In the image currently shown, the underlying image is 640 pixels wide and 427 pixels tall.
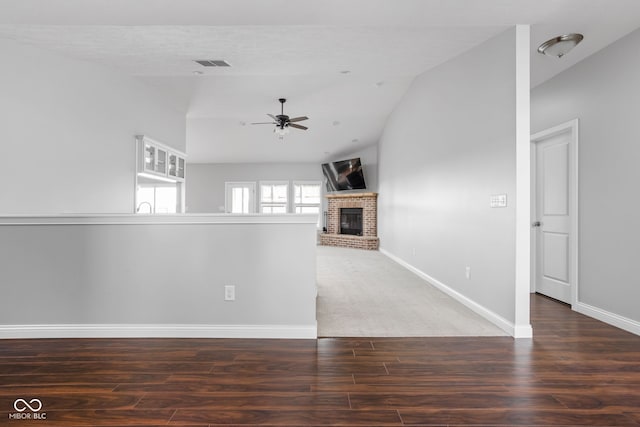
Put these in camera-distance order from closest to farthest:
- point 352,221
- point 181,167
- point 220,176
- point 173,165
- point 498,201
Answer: point 498,201 < point 173,165 < point 181,167 < point 352,221 < point 220,176

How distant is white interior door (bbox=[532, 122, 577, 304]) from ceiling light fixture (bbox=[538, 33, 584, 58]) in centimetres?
92

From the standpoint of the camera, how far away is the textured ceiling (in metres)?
2.58

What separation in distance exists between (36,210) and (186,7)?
230 centimetres

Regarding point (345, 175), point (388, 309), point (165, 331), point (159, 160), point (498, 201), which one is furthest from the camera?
point (345, 175)

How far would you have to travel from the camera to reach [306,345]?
2.61 m

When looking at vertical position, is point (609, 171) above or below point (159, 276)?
above

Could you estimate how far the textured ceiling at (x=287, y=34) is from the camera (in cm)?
258

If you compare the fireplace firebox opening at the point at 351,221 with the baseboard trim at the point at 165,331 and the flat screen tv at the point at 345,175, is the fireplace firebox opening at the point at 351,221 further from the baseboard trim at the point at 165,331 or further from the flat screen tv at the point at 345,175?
the baseboard trim at the point at 165,331

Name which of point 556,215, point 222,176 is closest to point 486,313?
point 556,215

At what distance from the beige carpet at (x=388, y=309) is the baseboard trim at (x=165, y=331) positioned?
274 mm

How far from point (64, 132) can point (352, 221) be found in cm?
775

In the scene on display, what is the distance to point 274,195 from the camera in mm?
11031

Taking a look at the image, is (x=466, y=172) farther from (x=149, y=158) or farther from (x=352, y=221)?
(x=352, y=221)

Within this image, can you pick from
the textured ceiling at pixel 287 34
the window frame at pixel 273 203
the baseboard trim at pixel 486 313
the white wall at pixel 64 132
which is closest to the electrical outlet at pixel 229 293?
the white wall at pixel 64 132
